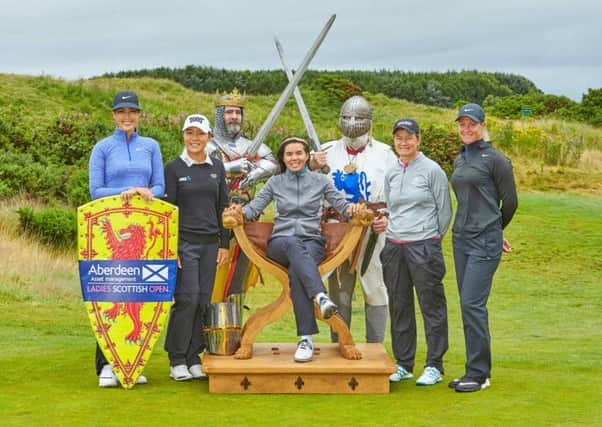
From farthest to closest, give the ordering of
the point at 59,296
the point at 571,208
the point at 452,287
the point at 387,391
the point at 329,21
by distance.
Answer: the point at 571,208
the point at 452,287
the point at 59,296
the point at 329,21
the point at 387,391

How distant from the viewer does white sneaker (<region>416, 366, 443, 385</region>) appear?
7.67 meters

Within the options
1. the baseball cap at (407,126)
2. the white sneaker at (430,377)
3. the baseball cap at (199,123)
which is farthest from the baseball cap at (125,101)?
the white sneaker at (430,377)

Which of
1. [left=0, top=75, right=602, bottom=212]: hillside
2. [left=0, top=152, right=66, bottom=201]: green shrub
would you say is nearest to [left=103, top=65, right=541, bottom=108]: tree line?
[left=0, top=75, right=602, bottom=212]: hillside

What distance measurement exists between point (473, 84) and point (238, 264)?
45279mm

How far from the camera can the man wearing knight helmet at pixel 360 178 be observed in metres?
8.27

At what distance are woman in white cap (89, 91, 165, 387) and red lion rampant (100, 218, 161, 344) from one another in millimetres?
238

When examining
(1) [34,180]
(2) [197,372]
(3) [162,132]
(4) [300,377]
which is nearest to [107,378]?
(2) [197,372]

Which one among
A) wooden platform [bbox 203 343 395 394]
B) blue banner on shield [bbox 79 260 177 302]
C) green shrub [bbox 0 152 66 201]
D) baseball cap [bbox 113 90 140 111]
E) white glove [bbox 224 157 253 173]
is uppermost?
baseball cap [bbox 113 90 140 111]

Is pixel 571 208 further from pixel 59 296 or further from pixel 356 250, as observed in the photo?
pixel 356 250

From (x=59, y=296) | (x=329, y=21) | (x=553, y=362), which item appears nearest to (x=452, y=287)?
(x=59, y=296)

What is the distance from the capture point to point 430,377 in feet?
25.2

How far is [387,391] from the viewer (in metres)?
7.41

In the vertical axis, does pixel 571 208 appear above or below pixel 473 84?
below

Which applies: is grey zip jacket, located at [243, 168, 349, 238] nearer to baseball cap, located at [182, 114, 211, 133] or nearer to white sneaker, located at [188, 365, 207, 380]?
baseball cap, located at [182, 114, 211, 133]
